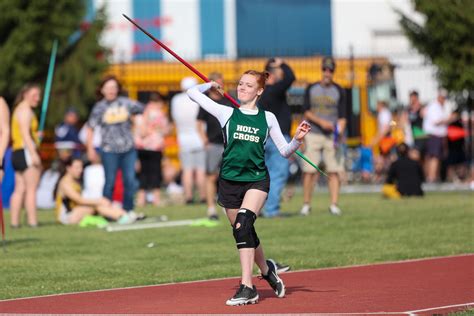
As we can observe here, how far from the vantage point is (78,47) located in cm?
3109

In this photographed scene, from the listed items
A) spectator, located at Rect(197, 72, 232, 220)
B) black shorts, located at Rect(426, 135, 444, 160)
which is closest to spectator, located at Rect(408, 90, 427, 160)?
black shorts, located at Rect(426, 135, 444, 160)

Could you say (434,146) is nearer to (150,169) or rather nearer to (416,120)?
(416,120)

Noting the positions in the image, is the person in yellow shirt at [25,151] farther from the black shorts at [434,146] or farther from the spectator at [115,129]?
the black shorts at [434,146]

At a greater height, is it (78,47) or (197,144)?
(78,47)

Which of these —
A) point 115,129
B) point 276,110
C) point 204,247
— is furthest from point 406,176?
point 204,247

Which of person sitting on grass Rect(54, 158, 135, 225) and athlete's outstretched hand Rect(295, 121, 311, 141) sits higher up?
athlete's outstretched hand Rect(295, 121, 311, 141)

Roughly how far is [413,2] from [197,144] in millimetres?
4580

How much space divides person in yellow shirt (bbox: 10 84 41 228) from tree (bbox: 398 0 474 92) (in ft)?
25.5

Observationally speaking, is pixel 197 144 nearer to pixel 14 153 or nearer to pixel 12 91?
pixel 14 153

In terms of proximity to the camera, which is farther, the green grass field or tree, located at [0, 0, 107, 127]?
A: tree, located at [0, 0, 107, 127]

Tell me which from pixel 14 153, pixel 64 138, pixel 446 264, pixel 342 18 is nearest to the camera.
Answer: pixel 446 264

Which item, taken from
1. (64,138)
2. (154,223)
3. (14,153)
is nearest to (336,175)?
(154,223)

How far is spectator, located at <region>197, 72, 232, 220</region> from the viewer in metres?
18.7

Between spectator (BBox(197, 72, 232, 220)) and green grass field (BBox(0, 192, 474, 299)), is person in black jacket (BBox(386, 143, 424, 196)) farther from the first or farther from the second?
spectator (BBox(197, 72, 232, 220))
